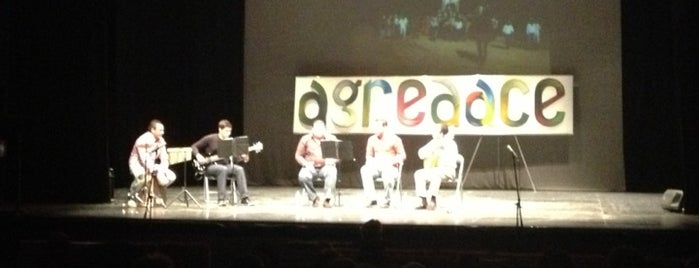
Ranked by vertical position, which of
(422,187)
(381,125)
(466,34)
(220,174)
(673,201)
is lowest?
(673,201)

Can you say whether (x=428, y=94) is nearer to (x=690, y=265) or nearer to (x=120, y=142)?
(x=120, y=142)

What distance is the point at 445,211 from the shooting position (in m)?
9.93

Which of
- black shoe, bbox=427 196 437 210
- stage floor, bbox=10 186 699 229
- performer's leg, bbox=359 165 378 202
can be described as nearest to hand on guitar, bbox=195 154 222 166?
stage floor, bbox=10 186 699 229

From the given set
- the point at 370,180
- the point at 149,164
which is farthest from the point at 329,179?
the point at 149,164

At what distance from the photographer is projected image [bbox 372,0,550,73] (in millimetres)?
12133

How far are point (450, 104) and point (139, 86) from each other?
3.59m

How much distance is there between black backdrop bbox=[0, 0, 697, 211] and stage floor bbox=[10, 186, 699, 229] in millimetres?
456

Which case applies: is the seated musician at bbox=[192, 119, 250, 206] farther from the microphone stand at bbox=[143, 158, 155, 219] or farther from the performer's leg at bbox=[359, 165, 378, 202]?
the performer's leg at bbox=[359, 165, 378, 202]

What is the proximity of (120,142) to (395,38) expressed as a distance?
3382mm

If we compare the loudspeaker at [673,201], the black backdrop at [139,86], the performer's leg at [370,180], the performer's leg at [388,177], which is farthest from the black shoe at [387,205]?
the black backdrop at [139,86]

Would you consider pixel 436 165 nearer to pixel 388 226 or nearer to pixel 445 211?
pixel 445 211

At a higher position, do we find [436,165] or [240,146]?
[240,146]

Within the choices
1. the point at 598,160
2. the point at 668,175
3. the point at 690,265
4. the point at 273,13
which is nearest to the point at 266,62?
the point at 273,13

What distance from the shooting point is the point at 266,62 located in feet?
42.0
